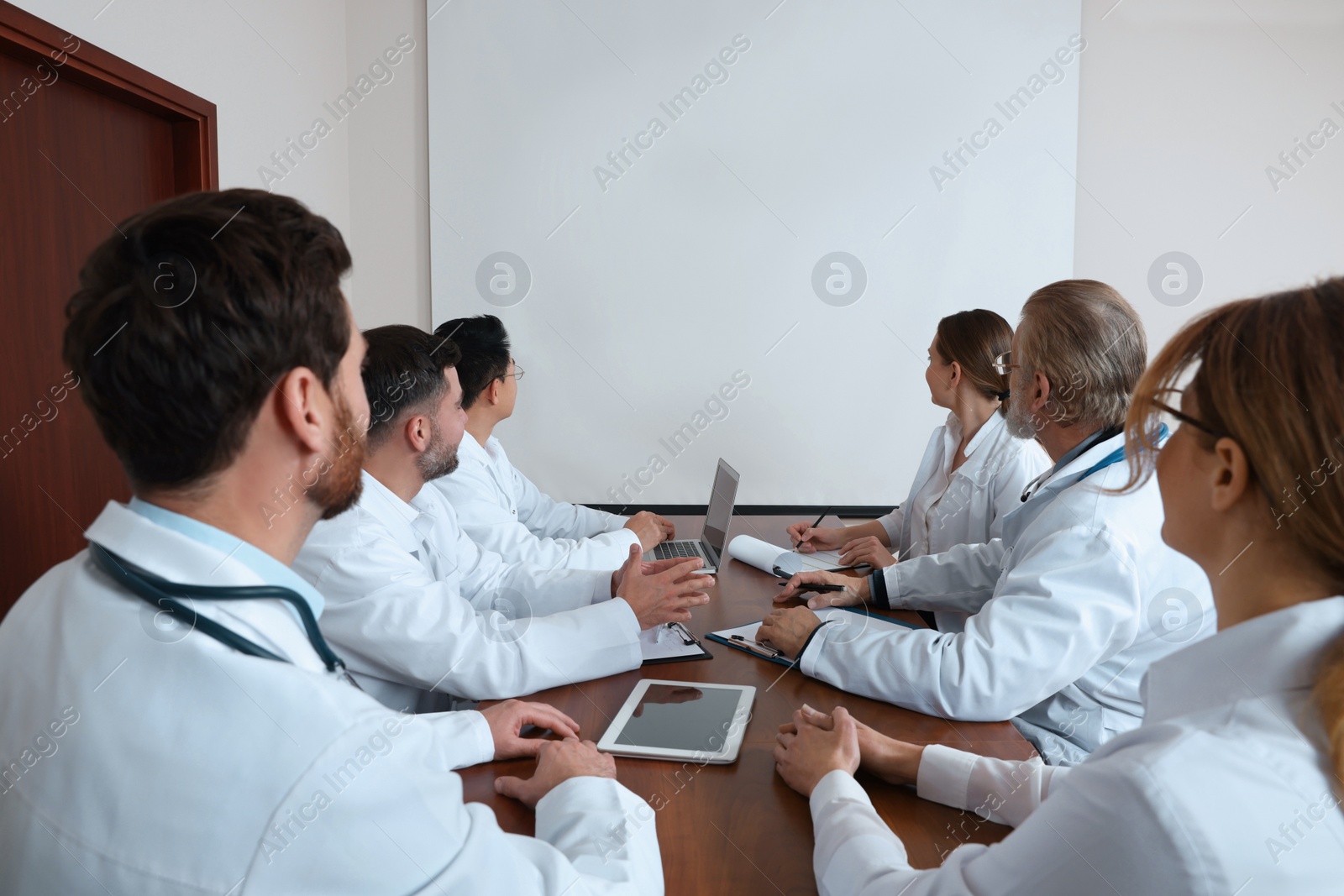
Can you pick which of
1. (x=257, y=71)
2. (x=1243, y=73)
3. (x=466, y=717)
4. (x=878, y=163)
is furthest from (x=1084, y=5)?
(x=466, y=717)

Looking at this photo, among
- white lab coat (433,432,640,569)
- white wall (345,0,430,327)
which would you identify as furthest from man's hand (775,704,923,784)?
white wall (345,0,430,327)

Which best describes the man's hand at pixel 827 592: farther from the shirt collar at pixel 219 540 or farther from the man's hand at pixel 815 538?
the shirt collar at pixel 219 540

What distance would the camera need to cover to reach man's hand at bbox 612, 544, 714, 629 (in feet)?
5.55

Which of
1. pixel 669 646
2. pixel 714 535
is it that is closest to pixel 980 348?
pixel 714 535

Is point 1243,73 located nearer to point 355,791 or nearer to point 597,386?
point 597,386

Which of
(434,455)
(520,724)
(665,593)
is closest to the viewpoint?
(520,724)

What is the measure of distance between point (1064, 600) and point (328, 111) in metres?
4.07

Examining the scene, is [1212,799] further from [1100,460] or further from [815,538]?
[815,538]

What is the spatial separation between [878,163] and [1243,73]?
1999 millimetres

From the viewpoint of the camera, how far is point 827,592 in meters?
2.03

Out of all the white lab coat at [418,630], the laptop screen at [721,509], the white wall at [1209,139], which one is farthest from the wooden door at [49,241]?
the white wall at [1209,139]

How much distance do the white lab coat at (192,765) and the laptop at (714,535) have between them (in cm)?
161

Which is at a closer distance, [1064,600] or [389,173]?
[1064,600]

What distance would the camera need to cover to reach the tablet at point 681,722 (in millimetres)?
1237
